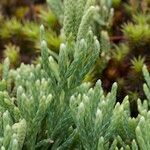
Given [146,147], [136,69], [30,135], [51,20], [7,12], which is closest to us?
[146,147]

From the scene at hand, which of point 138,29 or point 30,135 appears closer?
point 30,135

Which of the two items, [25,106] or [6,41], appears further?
[6,41]

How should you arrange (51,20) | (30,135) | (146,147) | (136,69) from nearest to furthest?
(146,147) → (30,135) → (136,69) → (51,20)

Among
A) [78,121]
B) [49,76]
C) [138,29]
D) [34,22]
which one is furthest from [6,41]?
[78,121]

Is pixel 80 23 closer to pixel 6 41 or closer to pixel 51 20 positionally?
pixel 51 20

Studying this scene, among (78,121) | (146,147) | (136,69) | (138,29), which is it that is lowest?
(146,147)

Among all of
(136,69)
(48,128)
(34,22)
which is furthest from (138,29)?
(48,128)

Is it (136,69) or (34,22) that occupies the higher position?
(34,22)

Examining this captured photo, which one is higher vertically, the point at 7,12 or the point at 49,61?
the point at 7,12

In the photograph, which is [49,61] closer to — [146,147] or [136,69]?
[146,147]
